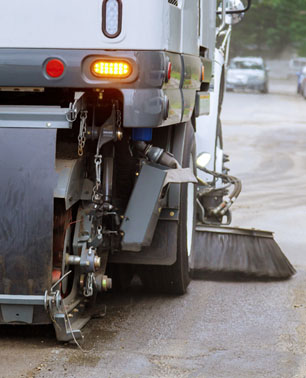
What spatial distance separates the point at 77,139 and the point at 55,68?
0.44 metres

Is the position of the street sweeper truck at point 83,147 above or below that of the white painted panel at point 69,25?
below

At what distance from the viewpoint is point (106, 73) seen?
520 cm

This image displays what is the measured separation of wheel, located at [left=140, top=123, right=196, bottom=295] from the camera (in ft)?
20.7

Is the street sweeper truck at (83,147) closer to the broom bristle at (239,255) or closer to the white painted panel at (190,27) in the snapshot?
the white painted panel at (190,27)

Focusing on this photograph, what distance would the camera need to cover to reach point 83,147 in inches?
210

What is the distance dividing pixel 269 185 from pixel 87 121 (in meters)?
8.19

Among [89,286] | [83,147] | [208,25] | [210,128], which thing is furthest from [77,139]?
[210,128]

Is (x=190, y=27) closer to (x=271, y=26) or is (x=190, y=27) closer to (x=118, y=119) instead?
(x=118, y=119)

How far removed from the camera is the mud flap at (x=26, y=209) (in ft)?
16.4

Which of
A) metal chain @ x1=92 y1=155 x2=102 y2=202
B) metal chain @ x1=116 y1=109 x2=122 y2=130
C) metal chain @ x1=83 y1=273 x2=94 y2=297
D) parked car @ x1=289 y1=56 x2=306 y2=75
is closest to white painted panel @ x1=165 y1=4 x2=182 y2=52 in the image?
metal chain @ x1=116 y1=109 x2=122 y2=130

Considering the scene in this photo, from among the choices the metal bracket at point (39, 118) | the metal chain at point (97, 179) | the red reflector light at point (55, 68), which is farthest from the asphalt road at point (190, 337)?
the red reflector light at point (55, 68)

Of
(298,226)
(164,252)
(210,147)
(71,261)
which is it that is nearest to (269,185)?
(298,226)

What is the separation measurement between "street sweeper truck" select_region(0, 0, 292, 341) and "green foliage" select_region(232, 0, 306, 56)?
205 ft

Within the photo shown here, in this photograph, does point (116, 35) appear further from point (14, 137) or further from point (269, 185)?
point (269, 185)
